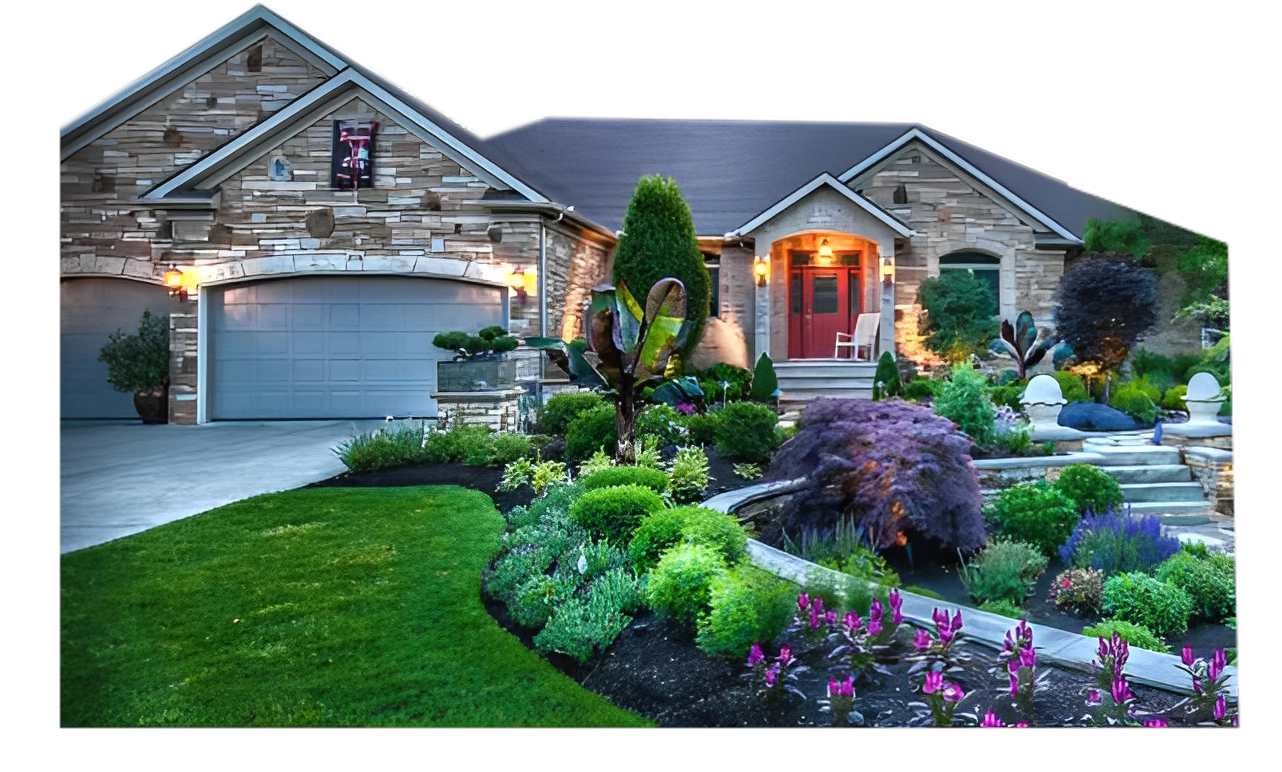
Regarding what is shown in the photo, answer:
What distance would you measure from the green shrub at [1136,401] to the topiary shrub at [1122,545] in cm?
79

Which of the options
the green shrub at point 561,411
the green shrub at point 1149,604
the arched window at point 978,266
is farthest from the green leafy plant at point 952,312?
the green shrub at point 561,411

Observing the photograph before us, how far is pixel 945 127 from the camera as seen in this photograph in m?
6.16

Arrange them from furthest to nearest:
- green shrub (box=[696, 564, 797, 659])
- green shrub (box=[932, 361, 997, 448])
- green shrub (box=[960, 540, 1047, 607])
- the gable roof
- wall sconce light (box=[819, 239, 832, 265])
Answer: wall sconce light (box=[819, 239, 832, 265]) → the gable roof → green shrub (box=[932, 361, 997, 448]) → green shrub (box=[960, 540, 1047, 607]) → green shrub (box=[696, 564, 797, 659])

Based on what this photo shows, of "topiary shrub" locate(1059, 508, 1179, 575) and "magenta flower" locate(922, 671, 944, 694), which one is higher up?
"topiary shrub" locate(1059, 508, 1179, 575)

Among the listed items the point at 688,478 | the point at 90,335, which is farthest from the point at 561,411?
the point at 90,335

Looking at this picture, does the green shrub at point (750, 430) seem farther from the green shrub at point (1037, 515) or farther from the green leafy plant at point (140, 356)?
the green leafy plant at point (140, 356)

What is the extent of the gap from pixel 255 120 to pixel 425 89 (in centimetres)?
131

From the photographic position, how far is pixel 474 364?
6.38 metres

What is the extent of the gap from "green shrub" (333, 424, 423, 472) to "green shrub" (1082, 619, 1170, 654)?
15.4 feet

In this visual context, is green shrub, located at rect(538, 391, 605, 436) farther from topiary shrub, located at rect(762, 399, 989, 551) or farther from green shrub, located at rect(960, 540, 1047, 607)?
green shrub, located at rect(960, 540, 1047, 607)

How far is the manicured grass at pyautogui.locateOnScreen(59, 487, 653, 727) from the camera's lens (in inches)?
209

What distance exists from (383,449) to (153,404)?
1.75 metres

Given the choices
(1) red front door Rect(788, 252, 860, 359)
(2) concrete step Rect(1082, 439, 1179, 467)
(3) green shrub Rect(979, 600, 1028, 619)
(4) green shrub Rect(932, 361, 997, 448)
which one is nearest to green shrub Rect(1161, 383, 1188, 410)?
(2) concrete step Rect(1082, 439, 1179, 467)

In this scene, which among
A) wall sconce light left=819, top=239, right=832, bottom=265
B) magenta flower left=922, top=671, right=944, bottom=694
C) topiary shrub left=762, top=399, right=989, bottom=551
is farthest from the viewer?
wall sconce light left=819, top=239, right=832, bottom=265
